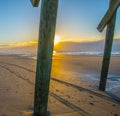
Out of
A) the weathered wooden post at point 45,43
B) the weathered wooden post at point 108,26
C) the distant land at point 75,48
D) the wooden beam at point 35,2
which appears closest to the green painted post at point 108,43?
the weathered wooden post at point 108,26

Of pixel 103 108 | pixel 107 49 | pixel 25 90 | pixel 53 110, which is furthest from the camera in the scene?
pixel 107 49

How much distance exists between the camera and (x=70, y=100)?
460 centimetres

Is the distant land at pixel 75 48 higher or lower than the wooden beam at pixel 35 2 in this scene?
lower

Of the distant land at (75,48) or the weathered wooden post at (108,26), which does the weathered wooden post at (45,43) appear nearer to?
the weathered wooden post at (108,26)

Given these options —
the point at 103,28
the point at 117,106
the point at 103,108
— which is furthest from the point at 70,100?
the point at 103,28

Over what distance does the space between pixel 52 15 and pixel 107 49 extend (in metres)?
3.08

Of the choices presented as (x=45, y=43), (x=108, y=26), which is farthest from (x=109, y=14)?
(x=45, y=43)

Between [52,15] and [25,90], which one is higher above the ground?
[52,15]

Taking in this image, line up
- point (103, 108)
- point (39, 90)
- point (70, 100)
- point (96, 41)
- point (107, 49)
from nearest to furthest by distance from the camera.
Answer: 1. point (39, 90)
2. point (103, 108)
3. point (70, 100)
4. point (107, 49)
5. point (96, 41)

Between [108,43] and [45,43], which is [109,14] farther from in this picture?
→ [45,43]

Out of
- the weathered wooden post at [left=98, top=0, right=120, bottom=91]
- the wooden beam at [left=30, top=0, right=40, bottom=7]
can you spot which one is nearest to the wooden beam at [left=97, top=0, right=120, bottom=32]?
the weathered wooden post at [left=98, top=0, right=120, bottom=91]

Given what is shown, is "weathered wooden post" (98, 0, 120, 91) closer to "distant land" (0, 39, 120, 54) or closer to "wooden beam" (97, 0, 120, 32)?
"wooden beam" (97, 0, 120, 32)

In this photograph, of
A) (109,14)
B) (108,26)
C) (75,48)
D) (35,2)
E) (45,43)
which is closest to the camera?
(45,43)

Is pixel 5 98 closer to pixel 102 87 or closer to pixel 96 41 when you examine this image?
pixel 102 87
